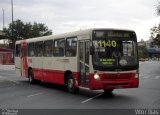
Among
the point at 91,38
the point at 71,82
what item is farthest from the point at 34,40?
the point at 91,38

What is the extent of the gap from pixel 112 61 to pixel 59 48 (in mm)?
4659

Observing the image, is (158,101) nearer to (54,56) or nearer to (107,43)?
(107,43)

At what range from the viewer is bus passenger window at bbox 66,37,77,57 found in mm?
17750

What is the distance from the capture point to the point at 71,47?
18.1 m

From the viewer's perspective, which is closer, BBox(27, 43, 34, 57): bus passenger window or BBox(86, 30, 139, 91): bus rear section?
BBox(86, 30, 139, 91): bus rear section

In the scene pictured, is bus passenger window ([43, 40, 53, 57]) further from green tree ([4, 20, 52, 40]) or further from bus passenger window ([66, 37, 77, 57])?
green tree ([4, 20, 52, 40])

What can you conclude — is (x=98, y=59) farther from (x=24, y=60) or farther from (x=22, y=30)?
(x=22, y=30)

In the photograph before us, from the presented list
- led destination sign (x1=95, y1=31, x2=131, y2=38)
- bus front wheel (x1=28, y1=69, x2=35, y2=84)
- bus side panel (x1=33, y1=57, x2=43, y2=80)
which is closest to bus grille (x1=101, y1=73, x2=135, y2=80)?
led destination sign (x1=95, y1=31, x2=131, y2=38)

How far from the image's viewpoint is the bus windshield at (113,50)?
617 inches


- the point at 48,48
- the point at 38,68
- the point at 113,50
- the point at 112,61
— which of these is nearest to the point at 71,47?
the point at 113,50

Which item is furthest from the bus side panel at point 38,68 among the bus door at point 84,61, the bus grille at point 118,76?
the bus grille at point 118,76

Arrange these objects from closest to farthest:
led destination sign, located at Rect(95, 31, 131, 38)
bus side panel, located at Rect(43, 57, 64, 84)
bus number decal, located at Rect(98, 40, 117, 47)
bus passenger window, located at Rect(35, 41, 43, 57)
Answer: bus number decal, located at Rect(98, 40, 117, 47) < led destination sign, located at Rect(95, 31, 131, 38) < bus side panel, located at Rect(43, 57, 64, 84) < bus passenger window, located at Rect(35, 41, 43, 57)

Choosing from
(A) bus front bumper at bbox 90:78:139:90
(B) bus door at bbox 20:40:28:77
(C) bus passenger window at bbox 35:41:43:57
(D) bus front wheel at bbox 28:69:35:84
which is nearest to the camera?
(A) bus front bumper at bbox 90:78:139:90

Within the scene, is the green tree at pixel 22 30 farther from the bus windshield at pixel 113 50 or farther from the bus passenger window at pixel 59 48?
the bus windshield at pixel 113 50
